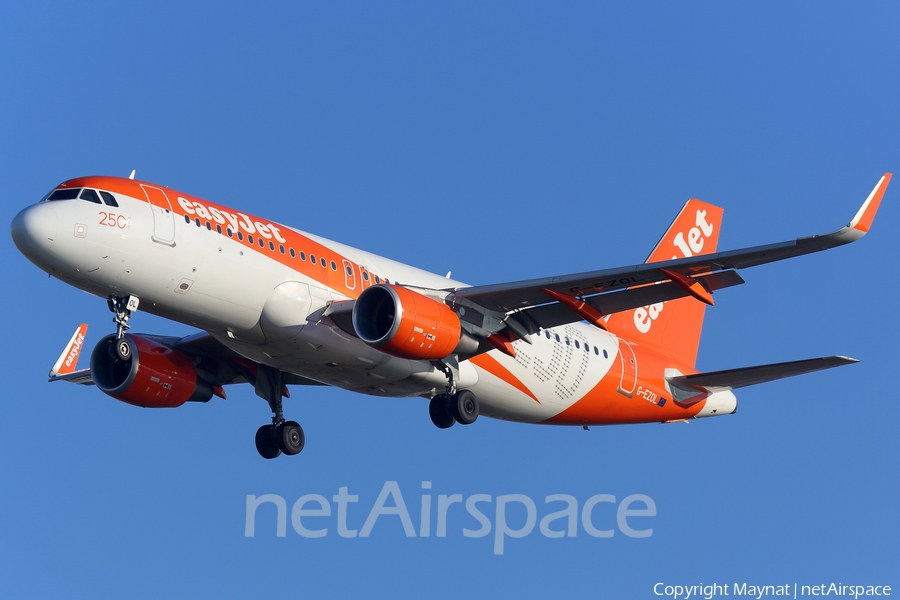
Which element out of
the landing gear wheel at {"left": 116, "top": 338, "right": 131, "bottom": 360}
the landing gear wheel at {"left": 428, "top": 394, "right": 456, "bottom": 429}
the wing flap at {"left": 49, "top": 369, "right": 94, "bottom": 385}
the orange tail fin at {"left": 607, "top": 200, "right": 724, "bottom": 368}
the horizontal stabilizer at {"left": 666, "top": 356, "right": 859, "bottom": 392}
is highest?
the orange tail fin at {"left": 607, "top": 200, "right": 724, "bottom": 368}

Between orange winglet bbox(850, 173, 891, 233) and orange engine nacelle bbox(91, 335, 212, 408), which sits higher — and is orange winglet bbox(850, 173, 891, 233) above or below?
above

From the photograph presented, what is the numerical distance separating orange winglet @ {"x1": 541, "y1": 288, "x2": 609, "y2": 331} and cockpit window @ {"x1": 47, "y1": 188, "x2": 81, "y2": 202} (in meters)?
11.4

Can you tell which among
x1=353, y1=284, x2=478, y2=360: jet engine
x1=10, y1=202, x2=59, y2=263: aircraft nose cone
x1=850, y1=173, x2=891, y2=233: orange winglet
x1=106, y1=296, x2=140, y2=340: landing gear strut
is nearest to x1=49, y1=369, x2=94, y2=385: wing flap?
x1=106, y1=296, x2=140, y2=340: landing gear strut

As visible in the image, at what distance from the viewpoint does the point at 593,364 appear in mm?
33938

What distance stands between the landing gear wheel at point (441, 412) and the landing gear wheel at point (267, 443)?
223 inches

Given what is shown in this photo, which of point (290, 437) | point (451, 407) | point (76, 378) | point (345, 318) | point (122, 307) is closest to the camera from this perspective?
point (122, 307)

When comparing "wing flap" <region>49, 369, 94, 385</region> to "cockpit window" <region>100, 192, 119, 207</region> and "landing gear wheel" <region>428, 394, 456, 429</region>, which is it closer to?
"cockpit window" <region>100, 192, 119, 207</region>

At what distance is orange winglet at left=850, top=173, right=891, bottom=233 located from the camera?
22859mm

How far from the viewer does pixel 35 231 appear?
24.0 meters

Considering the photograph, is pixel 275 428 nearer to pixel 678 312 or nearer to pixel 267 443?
pixel 267 443

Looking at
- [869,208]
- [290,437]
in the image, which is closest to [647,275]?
[869,208]

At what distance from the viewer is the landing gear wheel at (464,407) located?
29.4 meters

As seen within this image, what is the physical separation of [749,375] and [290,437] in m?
13.7

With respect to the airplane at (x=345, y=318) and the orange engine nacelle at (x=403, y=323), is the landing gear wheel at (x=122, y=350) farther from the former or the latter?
the orange engine nacelle at (x=403, y=323)
